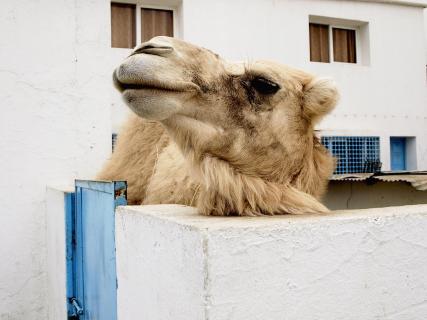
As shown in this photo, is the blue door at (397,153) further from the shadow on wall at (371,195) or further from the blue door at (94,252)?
the blue door at (94,252)

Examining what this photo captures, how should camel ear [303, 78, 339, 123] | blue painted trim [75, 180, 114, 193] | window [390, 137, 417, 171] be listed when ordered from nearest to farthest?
blue painted trim [75, 180, 114, 193] → camel ear [303, 78, 339, 123] → window [390, 137, 417, 171]

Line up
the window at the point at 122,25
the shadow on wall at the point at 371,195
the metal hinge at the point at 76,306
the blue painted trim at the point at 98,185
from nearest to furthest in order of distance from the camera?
1. the blue painted trim at the point at 98,185
2. the metal hinge at the point at 76,306
3. the shadow on wall at the point at 371,195
4. the window at the point at 122,25

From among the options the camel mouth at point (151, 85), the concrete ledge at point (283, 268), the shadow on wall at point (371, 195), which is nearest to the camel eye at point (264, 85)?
the camel mouth at point (151, 85)

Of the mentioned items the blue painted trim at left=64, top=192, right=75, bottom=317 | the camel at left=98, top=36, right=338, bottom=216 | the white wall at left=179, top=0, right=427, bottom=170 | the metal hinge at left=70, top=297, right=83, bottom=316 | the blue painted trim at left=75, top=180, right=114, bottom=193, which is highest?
the white wall at left=179, top=0, right=427, bottom=170

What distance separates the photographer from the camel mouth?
201cm

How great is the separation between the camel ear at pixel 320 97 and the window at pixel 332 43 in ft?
27.0

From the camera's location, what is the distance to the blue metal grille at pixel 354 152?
10.5 meters

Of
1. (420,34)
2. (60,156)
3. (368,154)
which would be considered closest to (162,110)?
(60,156)

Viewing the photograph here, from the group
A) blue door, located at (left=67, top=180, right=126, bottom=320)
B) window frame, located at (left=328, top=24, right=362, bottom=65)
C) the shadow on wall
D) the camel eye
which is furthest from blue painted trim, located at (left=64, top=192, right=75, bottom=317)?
window frame, located at (left=328, top=24, right=362, bottom=65)

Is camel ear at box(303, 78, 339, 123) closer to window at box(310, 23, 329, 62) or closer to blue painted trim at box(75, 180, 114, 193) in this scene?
blue painted trim at box(75, 180, 114, 193)

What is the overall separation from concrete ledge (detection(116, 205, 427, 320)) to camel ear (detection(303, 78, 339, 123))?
3.68 ft

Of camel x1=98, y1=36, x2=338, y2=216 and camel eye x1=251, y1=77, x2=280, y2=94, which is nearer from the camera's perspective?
camel x1=98, y1=36, x2=338, y2=216

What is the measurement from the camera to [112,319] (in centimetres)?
269

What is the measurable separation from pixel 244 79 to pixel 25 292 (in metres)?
5.15
